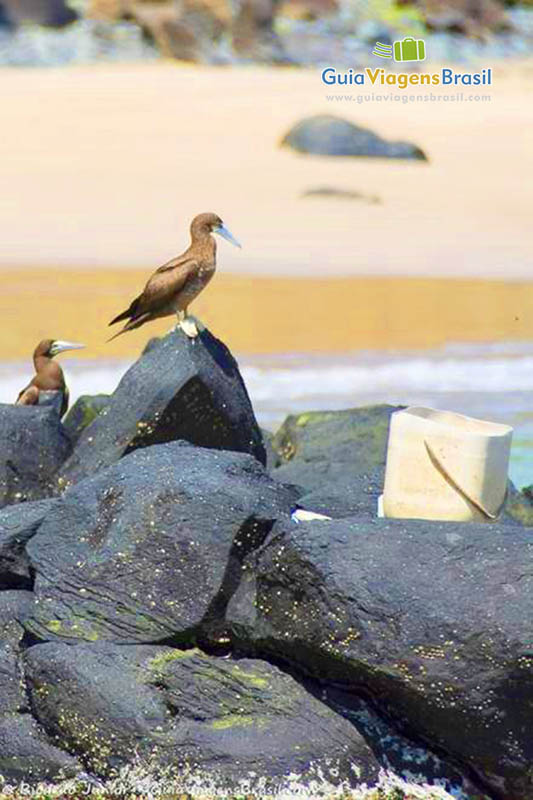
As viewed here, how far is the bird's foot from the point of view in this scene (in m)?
6.43

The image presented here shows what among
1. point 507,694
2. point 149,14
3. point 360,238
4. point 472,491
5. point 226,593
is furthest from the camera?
point 149,14

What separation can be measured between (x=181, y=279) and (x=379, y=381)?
688cm

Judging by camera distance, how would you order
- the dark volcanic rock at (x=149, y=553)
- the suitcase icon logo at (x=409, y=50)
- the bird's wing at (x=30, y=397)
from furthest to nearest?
the suitcase icon logo at (x=409, y=50) → the bird's wing at (x=30, y=397) → the dark volcanic rock at (x=149, y=553)

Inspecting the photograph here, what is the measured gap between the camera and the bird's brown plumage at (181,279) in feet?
23.0

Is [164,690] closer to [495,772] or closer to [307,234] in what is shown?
[495,772]

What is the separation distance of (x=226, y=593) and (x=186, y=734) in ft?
1.48

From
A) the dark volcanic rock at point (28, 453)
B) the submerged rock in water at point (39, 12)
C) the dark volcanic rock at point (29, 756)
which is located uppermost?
the submerged rock in water at point (39, 12)

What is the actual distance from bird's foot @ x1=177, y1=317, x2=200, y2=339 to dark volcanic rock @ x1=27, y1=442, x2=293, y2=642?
1110mm

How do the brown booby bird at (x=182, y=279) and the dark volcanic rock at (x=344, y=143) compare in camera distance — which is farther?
the dark volcanic rock at (x=344, y=143)

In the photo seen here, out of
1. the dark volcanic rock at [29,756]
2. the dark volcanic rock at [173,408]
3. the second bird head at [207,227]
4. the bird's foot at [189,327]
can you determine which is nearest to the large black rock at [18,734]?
the dark volcanic rock at [29,756]

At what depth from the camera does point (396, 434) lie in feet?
18.6

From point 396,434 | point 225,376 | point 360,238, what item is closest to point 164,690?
point 396,434

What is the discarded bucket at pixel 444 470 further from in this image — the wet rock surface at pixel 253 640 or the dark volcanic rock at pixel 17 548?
the dark volcanic rock at pixel 17 548

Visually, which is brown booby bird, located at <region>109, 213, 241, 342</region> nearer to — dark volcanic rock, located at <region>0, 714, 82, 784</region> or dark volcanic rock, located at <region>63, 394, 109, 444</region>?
dark volcanic rock, located at <region>63, 394, 109, 444</region>
